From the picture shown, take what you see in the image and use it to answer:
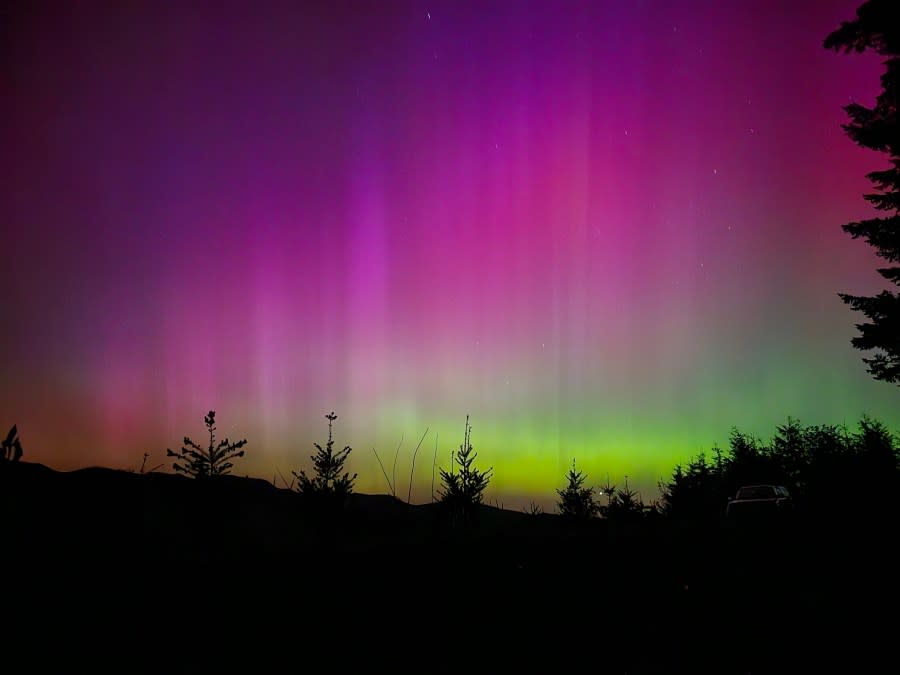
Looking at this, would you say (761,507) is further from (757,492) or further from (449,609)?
(449,609)

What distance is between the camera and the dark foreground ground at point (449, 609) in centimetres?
565

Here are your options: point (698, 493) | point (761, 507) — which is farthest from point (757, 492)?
point (698, 493)

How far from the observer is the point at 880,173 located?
1928 cm

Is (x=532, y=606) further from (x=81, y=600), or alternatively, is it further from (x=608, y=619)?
(x=81, y=600)

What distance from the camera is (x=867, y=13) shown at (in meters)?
16.3

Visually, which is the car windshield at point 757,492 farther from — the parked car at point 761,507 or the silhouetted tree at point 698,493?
the silhouetted tree at point 698,493

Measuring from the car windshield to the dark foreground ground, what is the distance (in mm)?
8304

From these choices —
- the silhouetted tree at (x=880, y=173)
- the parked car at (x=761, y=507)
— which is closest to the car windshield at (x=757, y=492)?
the parked car at (x=761, y=507)

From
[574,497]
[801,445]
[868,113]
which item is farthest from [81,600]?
[801,445]

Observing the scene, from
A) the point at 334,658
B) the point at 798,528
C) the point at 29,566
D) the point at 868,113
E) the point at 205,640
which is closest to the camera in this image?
the point at 334,658

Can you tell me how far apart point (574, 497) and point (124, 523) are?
5759 cm

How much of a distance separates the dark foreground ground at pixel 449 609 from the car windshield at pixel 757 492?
830cm

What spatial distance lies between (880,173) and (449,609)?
21987mm

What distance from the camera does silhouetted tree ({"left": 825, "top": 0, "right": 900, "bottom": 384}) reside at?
16.5 m
